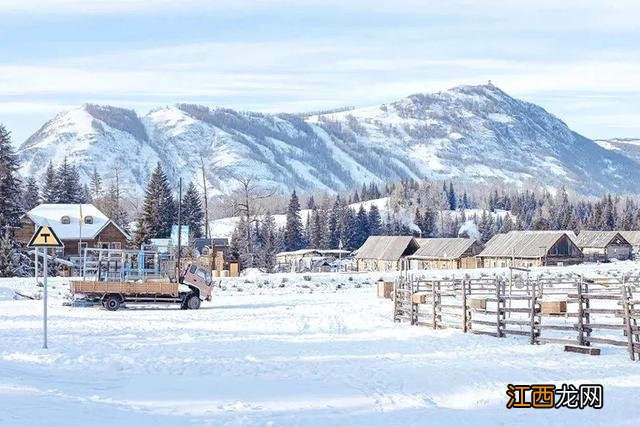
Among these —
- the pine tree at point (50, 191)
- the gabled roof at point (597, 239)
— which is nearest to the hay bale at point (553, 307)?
the pine tree at point (50, 191)

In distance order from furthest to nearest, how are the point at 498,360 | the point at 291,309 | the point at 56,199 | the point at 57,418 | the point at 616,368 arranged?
the point at 56,199 < the point at 291,309 < the point at 498,360 < the point at 616,368 < the point at 57,418

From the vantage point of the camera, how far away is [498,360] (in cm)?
1927

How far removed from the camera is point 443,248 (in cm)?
10775

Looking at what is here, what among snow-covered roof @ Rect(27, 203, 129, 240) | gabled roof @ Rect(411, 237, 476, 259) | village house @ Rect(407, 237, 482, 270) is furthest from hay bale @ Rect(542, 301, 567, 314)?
gabled roof @ Rect(411, 237, 476, 259)

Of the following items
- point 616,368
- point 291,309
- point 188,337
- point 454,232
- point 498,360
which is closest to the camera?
point 616,368

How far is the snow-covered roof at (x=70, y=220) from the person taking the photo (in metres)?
79.9

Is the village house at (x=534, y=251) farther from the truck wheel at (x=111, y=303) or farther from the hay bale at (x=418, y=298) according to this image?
the hay bale at (x=418, y=298)

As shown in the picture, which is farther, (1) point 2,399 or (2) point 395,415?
(2) point 395,415

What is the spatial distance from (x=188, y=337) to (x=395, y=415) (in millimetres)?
11874

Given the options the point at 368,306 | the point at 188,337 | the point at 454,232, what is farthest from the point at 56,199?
the point at 454,232

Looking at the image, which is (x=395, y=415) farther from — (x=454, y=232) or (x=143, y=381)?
(x=454, y=232)

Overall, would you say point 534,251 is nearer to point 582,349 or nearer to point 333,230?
point 333,230

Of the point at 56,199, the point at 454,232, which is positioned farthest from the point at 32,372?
the point at 454,232

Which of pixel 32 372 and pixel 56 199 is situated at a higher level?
pixel 56 199
